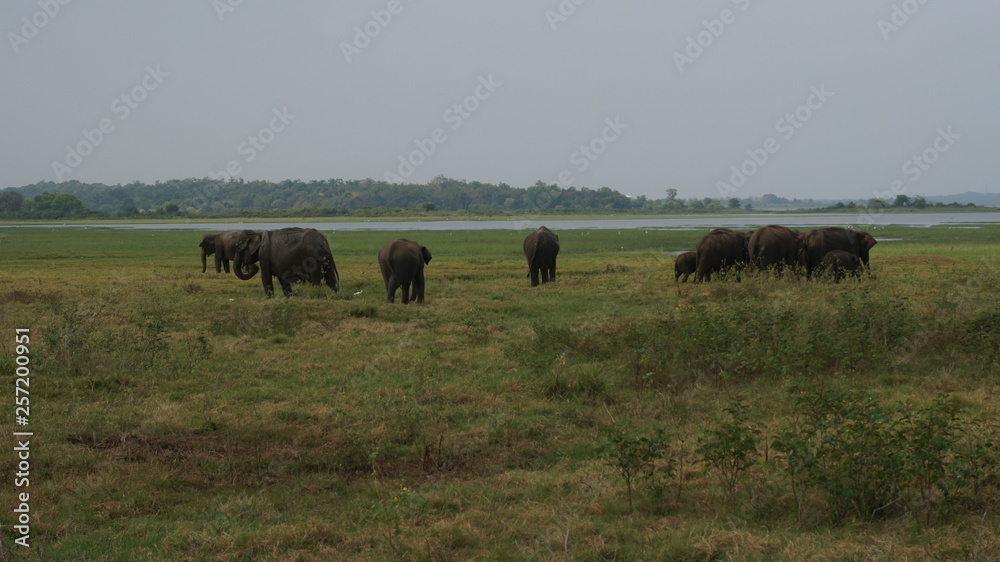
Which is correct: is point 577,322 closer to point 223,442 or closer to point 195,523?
point 223,442

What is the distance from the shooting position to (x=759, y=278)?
1700cm

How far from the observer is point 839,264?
19.1 meters

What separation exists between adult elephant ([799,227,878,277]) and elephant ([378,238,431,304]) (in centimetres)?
1005

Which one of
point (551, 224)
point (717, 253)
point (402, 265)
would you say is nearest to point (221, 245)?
point (402, 265)

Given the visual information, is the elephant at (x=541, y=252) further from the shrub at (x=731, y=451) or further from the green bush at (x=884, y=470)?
the green bush at (x=884, y=470)

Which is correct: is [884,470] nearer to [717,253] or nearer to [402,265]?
[402,265]

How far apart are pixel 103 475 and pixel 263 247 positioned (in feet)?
40.5

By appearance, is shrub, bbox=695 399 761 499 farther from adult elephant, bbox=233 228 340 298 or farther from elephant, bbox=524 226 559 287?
elephant, bbox=524 226 559 287

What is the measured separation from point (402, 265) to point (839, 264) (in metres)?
10.3

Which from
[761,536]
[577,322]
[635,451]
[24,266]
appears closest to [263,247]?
[577,322]

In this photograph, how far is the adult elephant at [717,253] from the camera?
66.9 ft

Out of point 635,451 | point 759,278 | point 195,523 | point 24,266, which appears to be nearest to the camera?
point 195,523

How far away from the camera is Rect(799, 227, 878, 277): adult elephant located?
2061cm

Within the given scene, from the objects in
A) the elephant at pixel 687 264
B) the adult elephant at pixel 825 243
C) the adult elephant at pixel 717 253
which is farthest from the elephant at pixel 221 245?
the adult elephant at pixel 825 243
